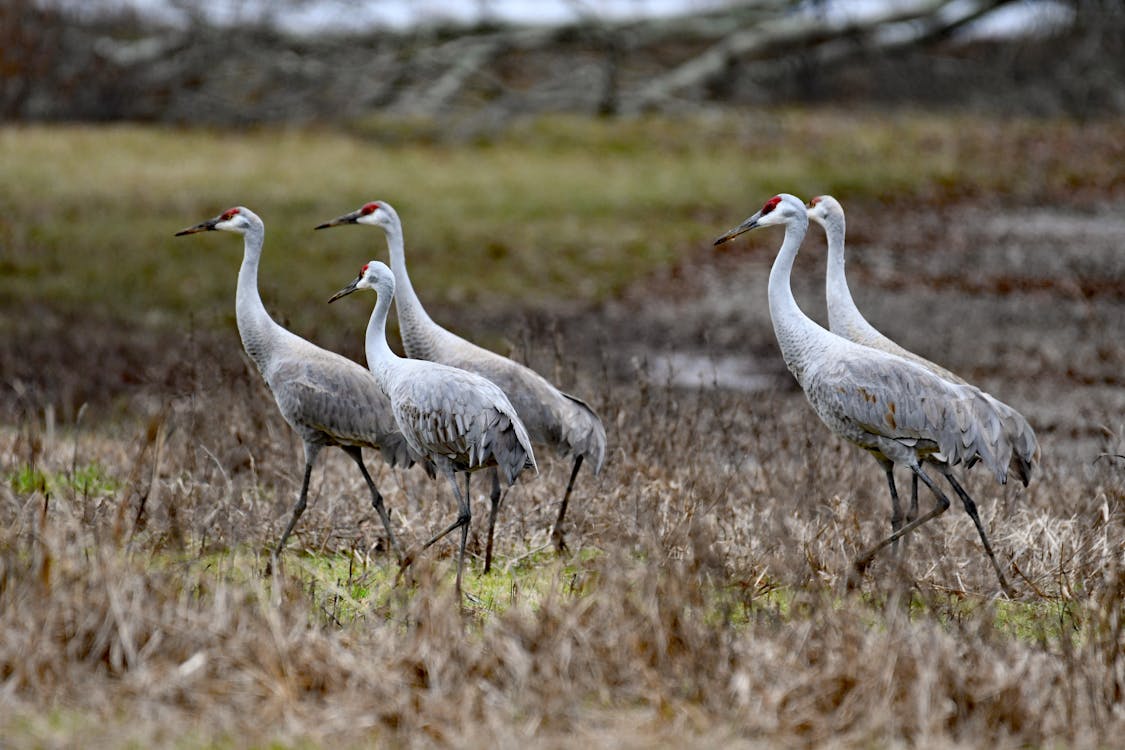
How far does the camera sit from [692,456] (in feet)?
22.3

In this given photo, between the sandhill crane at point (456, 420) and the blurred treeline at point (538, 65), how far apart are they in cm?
1371

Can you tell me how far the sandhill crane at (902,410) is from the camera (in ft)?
18.6

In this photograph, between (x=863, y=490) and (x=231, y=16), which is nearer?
(x=863, y=490)

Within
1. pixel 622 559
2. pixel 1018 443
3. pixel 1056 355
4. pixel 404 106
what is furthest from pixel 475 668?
pixel 404 106

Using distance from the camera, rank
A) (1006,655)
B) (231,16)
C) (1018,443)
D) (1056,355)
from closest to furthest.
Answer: (1006,655), (1018,443), (1056,355), (231,16)

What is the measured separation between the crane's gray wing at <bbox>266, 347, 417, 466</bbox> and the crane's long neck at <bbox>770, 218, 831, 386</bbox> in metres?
1.65

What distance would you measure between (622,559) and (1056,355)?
24.3ft

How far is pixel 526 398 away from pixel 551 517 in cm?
62

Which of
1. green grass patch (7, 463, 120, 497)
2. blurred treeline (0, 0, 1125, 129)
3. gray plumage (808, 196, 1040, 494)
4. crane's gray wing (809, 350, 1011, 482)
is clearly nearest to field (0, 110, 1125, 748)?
green grass patch (7, 463, 120, 497)

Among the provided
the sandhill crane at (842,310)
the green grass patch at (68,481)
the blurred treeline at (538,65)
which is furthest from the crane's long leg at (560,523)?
the blurred treeline at (538,65)

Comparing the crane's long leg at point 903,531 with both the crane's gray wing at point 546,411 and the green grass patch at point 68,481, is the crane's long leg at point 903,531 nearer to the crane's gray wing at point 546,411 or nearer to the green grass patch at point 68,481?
the crane's gray wing at point 546,411

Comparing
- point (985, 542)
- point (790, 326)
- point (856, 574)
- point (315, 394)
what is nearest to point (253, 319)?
point (315, 394)

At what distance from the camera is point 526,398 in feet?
20.8

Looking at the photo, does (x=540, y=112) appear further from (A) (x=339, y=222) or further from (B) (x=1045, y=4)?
(A) (x=339, y=222)
